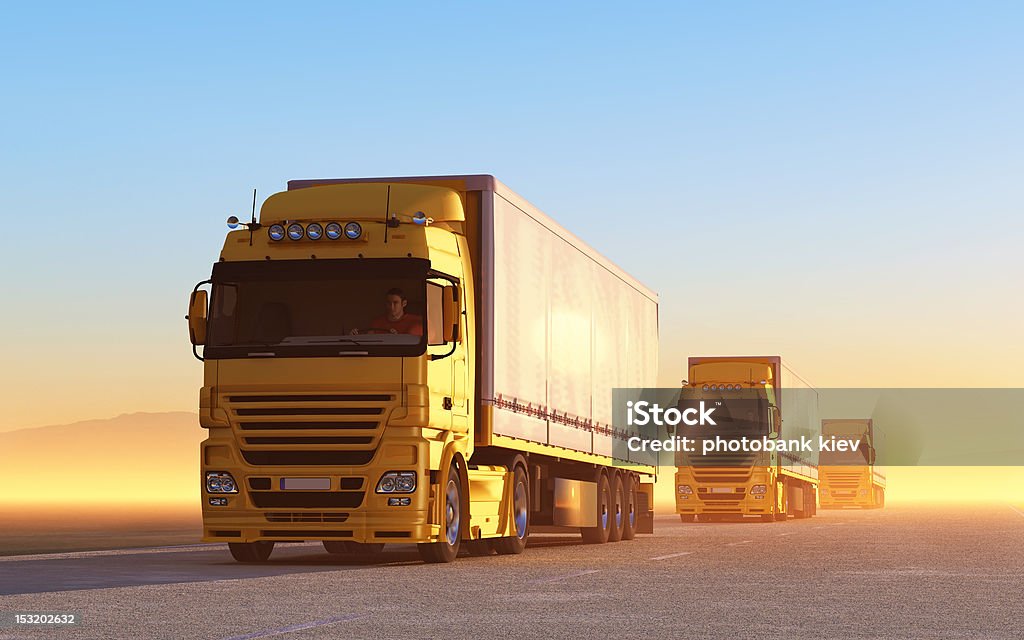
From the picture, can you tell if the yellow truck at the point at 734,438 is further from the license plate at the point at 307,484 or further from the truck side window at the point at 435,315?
the license plate at the point at 307,484

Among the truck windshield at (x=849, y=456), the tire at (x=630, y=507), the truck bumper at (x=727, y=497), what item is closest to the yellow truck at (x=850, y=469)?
the truck windshield at (x=849, y=456)

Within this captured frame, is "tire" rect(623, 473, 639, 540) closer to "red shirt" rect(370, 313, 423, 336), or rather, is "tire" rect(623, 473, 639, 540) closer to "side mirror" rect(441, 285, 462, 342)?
"side mirror" rect(441, 285, 462, 342)

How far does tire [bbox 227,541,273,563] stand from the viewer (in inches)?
736

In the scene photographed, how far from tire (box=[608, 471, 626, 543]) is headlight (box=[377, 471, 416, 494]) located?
32.0ft

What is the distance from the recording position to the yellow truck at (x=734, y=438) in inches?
1542

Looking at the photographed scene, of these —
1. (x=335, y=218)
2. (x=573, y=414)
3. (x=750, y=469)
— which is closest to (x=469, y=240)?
(x=335, y=218)

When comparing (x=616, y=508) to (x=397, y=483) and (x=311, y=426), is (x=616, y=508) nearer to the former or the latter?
(x=397, y=483)

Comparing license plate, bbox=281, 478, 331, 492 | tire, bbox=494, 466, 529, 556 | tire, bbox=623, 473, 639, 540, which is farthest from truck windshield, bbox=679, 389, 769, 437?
license plate, bbox=281, 478, 331, 492

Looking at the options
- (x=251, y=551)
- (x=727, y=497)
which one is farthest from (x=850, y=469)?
(x=251, y=551)

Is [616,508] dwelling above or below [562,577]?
above

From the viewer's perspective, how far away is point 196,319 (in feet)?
55.8

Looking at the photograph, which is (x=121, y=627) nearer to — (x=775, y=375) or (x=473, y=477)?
(x=473, y=477)

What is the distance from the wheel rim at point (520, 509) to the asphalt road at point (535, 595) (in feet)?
1.31

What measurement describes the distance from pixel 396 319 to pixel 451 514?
7.90 ft
